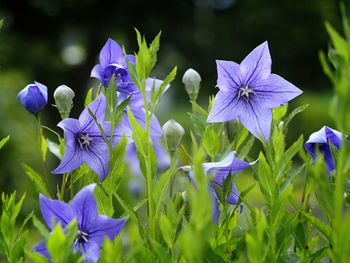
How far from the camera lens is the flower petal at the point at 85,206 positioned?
0.90m

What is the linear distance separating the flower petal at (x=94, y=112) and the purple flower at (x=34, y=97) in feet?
0.40

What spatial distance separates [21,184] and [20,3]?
20.2ft

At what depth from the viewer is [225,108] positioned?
3.59ft

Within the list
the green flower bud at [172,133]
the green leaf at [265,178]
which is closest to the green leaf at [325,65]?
the green leaf at [265,178]

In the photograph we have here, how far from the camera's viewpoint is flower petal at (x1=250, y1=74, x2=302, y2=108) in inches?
43.8

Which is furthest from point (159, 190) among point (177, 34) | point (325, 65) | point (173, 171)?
point (177, 34)

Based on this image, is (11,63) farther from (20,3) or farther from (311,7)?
(311,7)

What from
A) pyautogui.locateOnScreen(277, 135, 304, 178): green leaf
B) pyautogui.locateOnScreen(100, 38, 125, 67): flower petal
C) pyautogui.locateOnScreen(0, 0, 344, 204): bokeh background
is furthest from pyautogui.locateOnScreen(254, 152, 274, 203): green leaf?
pyautogui.locateOnScreen(0, 0, 344, 204): bokeh background

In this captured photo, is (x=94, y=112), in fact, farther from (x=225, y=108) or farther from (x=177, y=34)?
(x=177, y=34)

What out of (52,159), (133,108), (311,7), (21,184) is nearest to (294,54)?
(311,7)

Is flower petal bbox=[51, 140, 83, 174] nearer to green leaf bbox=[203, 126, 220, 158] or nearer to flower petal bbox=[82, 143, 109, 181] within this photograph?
flower petal bbox=[82, 143, 109, 181]

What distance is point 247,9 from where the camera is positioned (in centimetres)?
→ 1106

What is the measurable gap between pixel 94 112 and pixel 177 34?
398 inches

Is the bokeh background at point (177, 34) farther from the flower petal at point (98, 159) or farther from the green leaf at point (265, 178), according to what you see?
the green leaf at point (265, 178)
